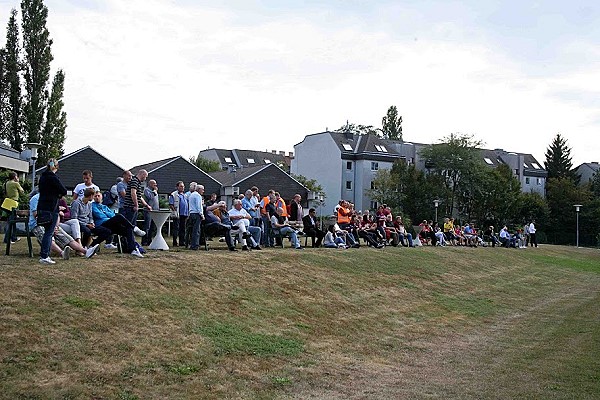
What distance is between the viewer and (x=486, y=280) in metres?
28.2

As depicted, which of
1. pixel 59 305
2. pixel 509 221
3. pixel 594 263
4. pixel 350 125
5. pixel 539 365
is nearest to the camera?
pixel 59 305

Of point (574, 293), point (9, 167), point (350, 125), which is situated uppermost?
point (350, 125)

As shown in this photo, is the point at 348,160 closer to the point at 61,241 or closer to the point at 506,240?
the point at 506,240

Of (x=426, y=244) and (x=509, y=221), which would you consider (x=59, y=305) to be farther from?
(x=509, y=221)

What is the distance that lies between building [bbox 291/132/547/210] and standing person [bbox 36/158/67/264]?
2605 inches

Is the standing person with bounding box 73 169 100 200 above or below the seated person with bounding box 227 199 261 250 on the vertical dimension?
above

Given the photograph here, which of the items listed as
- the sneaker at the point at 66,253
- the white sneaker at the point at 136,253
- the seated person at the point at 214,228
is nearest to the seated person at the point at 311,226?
the seated person at the point at 214,228

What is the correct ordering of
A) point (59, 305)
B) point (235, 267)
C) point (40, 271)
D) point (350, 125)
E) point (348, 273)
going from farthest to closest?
point (350, 125)
point (348, 273)
point (235, 267)
point (40, 271)
point (59, 305)

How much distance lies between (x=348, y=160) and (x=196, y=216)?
62.9 meters

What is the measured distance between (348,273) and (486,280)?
32.9ft

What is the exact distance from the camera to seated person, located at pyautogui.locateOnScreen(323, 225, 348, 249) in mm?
24562

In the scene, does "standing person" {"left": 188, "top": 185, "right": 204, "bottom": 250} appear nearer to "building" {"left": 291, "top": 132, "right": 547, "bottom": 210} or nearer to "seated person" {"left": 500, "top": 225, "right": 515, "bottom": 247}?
"seated person" {"left": 500, "top": 225, "right": 515, "bottom": 247}

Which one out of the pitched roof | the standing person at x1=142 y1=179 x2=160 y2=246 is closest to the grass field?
the standing person at x1=142 y1=179 x2=160 y2=246

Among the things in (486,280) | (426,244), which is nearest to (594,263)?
(426,244)
